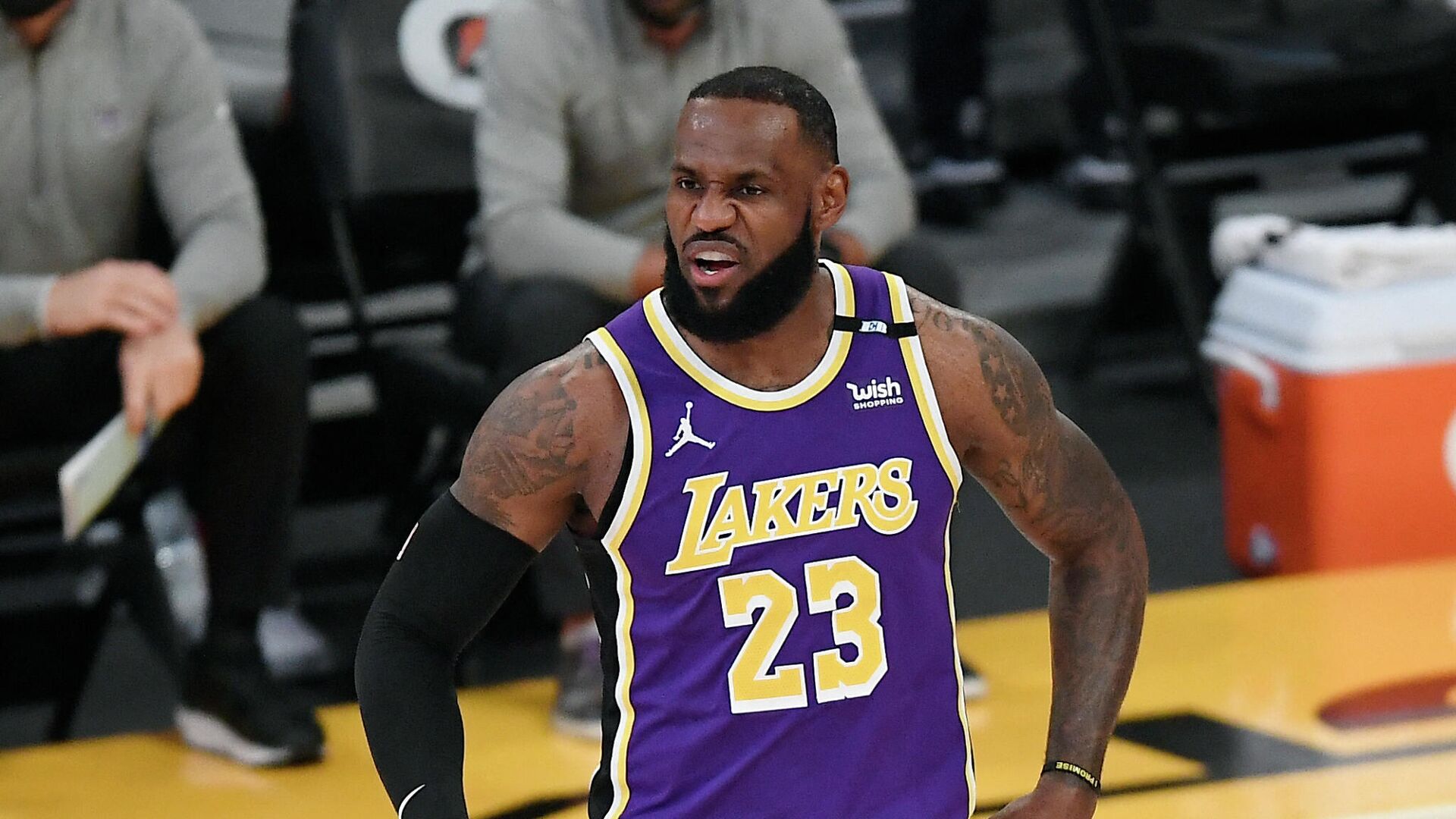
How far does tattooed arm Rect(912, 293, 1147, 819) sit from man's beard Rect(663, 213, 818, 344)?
157 mm

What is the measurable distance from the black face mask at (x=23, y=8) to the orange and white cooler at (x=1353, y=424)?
2.26 meters

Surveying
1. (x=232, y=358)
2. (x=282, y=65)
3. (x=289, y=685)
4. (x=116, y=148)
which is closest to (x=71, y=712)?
(x=289, y=685)

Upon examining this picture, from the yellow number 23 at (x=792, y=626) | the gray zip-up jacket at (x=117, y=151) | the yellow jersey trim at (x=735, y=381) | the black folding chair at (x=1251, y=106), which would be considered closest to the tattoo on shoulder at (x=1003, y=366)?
the yellow jersey trim at (x=735, y=381)

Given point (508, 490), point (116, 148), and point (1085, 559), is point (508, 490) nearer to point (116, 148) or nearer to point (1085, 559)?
point (1085, 559)

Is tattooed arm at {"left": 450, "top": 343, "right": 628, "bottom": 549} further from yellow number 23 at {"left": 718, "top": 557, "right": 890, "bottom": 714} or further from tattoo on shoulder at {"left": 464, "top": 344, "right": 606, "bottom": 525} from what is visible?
yellow number 23 at {"left": 718, "top": 557, "right": 890, "bottom": 714}

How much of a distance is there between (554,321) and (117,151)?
2.48 ft

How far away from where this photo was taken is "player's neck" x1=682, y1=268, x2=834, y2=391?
6.61 feet

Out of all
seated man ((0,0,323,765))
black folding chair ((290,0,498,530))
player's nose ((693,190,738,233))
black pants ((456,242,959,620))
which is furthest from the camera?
black folding chair ((290,0,498,530))

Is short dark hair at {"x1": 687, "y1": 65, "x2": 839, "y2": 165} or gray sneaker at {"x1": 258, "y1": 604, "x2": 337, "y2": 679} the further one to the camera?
gray sneaker at {"x1": 258, "y1": 604, "x2": 337, "y2": 679}

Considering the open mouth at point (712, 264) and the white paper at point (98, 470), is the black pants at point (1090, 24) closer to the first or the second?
the white paper at point (98, 470)

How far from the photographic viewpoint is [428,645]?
2018mm

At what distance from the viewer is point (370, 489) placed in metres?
4.66

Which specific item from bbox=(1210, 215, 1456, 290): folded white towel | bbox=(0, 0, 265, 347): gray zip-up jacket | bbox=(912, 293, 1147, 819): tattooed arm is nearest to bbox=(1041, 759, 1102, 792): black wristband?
bbox=(912, 293, 1147, 819): tattooed arm

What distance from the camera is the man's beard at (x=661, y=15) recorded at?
3.58m
